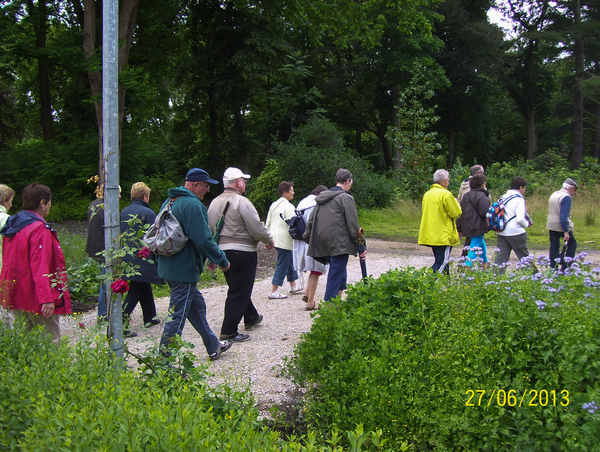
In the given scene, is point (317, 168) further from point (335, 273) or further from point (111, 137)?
point (111, 137)

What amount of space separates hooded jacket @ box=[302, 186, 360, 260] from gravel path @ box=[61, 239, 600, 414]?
816 millimetres

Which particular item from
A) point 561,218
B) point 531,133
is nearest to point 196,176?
point 561,218

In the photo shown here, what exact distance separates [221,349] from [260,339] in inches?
26.9

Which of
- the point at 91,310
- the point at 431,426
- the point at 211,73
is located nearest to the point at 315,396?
the point at 431,426

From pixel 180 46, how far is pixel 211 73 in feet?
18.8

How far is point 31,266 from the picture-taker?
429cm

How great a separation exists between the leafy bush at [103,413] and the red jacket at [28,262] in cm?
108

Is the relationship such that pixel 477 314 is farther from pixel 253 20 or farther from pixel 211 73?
pixel 211 73

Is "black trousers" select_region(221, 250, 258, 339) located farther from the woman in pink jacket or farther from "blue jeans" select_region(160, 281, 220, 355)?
the woman in pink jacket

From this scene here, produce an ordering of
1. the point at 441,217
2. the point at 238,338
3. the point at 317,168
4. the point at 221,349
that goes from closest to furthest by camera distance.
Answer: the point at 221,349 < the point at 238,338 < the point at 441,217 < the point at 317,168

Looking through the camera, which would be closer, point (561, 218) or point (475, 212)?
point (475, 212)

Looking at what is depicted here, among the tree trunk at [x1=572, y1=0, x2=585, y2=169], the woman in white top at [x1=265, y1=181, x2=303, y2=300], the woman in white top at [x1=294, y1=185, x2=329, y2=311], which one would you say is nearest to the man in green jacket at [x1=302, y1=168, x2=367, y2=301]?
the woman in white top at [x1=294, y1=185, x2=329, y2=311]

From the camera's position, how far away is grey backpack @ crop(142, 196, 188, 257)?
4820 mm

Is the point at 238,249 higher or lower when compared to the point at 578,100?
lower
